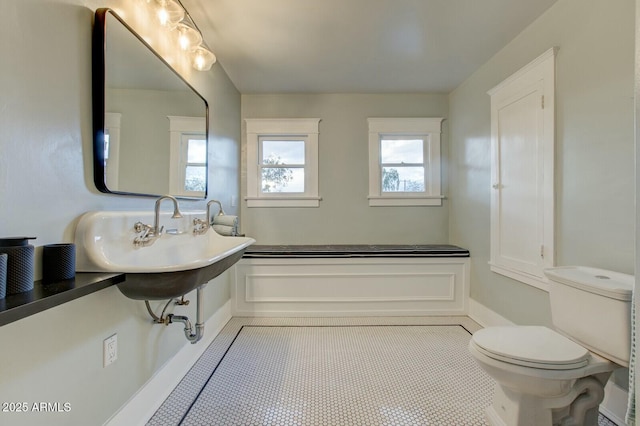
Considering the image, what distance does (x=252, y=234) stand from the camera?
3244mm

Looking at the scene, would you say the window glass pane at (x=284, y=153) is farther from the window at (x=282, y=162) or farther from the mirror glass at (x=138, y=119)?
the mirror glass at (x=138, y=119)

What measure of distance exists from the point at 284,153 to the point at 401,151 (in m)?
1.32

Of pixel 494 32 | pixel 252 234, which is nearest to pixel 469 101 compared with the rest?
pixel 494 32

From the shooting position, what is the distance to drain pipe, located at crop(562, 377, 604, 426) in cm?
126

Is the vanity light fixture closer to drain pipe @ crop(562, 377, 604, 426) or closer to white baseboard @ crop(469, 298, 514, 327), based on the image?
drain pipe @ crop(562, 377, 604, 426)

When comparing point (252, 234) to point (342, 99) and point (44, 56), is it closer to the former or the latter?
point (342, 99)

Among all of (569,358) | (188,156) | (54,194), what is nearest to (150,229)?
(54,194)

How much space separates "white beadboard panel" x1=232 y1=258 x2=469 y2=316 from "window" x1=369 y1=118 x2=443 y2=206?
0.76m

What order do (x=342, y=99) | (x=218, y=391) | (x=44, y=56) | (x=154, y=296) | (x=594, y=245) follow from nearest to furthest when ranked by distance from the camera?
(x=44, y=56) → (x=154, y=296) → (x=594, y=245) → (x=218, y=391) → (x=342, y=99)

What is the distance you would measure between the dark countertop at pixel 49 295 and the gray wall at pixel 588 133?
220 centimetres

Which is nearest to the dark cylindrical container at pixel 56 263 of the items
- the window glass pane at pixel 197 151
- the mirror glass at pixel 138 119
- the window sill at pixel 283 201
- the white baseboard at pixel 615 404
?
the mirror glass at pixel 138 119

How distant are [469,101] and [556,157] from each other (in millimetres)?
1275

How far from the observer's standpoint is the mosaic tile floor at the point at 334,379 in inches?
58.8

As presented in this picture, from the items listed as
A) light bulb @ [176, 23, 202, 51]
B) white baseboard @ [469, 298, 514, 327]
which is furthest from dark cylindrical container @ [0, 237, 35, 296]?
white baseboard @ [469, 298, 514, 327]
